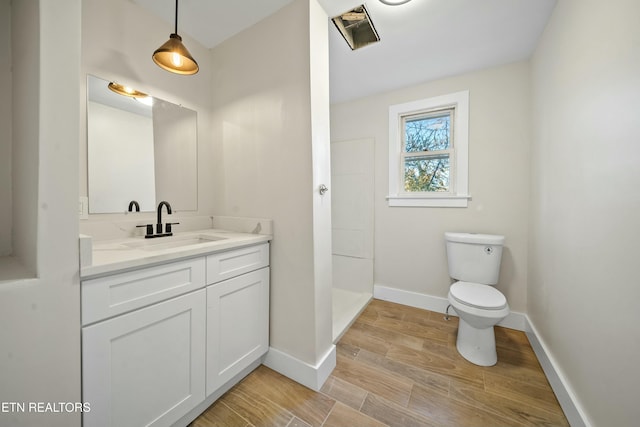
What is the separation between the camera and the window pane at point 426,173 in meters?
2.32

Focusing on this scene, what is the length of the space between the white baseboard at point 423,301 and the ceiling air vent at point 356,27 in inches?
92.1

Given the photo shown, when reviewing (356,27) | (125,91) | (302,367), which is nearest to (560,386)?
(302,367)

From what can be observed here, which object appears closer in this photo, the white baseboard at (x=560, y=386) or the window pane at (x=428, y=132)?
the white baseboard at (x=560, y=386)

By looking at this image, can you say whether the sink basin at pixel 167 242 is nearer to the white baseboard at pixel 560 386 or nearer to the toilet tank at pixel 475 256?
the toilet tank at pixel 475 256

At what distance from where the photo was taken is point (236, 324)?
134cm

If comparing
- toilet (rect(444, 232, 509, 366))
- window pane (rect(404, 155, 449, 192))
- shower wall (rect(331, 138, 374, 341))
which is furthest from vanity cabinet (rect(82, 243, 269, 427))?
window pane (rect(404, 155, 449, 192))

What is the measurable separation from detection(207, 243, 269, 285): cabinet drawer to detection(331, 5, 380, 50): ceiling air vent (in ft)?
5.28

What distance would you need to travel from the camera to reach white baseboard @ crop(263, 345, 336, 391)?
138 cm

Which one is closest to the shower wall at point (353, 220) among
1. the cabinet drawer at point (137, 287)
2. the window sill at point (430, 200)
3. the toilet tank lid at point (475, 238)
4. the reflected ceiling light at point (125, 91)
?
the window sill at point (430, 200)

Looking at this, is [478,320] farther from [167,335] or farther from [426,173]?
[167,335]

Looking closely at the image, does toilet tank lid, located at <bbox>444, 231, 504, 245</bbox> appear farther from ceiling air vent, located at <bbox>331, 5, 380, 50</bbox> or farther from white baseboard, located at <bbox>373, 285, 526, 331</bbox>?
ceiling air vent, located at <bbox>331, 5, 380, 50</bbox>

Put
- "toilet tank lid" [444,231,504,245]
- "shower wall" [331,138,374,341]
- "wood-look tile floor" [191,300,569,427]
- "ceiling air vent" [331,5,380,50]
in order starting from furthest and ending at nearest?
"shower wall" [331,138,374,341], "toilet tank lid" [444,231,504,245], "ceiling air vent" [331,5,380,50], "wood-look tile floor" [191,300,569,427]

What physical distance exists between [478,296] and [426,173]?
50.2 inches

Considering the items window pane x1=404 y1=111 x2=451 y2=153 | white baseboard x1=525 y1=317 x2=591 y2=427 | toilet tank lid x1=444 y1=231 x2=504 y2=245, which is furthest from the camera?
window pane x1=404 y1=111 x2=451 y2=153
